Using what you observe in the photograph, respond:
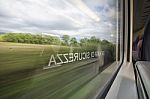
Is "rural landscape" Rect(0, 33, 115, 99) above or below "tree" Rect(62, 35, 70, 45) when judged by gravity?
below

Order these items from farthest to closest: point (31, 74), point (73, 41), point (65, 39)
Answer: point (73, 41) < point (65, 39) < point (31, 74)

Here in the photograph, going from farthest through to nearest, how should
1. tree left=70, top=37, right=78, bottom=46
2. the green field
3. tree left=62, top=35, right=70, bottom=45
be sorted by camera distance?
1. tree left=70, top=37, right=78, bottom=46
2. tree left=62, top=35, right=70, bottom=45
3. the green field

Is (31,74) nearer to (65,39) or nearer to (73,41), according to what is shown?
(65,39)

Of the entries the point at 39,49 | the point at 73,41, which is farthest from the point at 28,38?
the point at 73,41

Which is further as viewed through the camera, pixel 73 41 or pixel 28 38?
pixel 73 41

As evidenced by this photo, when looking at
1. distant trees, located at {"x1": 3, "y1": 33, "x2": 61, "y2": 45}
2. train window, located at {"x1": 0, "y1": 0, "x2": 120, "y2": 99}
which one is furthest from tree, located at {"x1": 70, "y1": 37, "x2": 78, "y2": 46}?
distant trees, located at {"x1": 3, "y1": 33, "x2": 61, "y2": 45}

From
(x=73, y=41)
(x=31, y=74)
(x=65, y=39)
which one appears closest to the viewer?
(x=31, y=74)

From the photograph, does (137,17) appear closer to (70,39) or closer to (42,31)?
(70,39)

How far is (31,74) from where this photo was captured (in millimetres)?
569

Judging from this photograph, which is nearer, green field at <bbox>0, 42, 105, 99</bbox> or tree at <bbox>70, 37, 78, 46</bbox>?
green field at <bbox>0, 42, 105, 99</bbox>

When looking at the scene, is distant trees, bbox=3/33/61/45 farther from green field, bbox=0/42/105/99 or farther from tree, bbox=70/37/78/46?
tree, bbox=70/37/78/46

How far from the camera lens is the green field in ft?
1.50

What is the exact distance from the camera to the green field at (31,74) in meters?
0.46

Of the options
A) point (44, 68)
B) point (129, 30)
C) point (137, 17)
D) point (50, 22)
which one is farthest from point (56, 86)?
point (137, 17)
